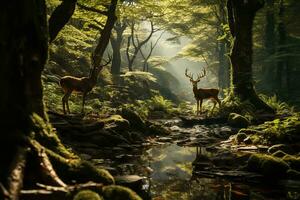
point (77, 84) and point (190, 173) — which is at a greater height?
point (77, 84)

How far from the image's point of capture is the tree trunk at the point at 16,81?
4.26 m

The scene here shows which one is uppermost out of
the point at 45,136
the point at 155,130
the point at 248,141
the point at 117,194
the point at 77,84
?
the point at 77,84

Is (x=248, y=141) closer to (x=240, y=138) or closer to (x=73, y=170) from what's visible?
(x=240, y=138)

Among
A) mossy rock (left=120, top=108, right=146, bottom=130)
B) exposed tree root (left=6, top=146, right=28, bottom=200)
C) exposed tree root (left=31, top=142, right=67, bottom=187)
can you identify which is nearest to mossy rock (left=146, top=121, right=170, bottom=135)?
mossy rock (left=120, top=108, right=146, bottom=130)

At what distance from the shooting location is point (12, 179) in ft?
13.0

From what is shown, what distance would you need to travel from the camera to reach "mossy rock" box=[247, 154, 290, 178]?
7461 millimetres

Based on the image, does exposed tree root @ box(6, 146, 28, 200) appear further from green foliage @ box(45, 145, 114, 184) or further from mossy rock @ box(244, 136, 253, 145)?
mossy rock @ box(244, 136, 253, 145)

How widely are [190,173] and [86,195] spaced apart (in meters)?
4.17

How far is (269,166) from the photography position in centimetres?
755

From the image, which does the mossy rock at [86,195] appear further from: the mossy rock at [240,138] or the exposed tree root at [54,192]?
the mossy rock at [240,138]

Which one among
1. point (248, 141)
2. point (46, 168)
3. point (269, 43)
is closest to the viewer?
point (46, 168)

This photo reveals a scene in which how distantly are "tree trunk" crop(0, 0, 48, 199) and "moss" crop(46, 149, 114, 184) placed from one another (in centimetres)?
56

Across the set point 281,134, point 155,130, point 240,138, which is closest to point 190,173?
point 281,134

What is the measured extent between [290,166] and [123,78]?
26037mm
